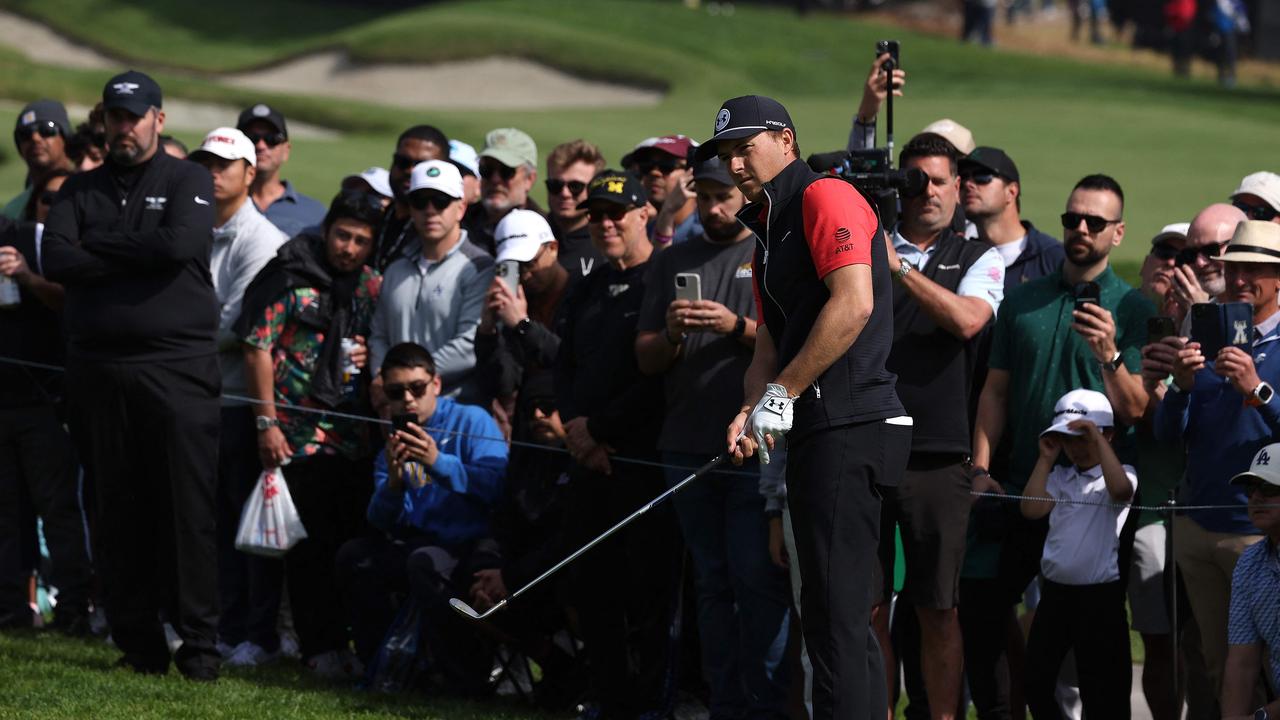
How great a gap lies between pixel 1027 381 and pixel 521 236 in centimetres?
244

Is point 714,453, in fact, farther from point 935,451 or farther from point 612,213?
point 612,213

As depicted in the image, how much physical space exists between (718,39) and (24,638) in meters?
26.1

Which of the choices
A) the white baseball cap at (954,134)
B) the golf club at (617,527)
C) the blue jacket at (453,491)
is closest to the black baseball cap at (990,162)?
A: the white baseball cap at (954,134)

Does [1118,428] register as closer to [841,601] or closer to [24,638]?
[841,601]

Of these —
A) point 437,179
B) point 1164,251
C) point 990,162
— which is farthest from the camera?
point 437,179

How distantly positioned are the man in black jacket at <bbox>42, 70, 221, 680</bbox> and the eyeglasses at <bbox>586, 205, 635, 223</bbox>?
166 cm

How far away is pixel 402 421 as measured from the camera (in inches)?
315

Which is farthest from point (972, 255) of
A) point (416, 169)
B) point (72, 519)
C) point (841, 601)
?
point (72, 519)

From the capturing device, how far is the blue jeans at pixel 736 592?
7.00 meters

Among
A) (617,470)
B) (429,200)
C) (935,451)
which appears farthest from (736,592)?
(429,200)

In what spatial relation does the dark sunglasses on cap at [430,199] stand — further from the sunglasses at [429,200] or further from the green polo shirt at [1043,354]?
the green polo shirt at [1043,354]

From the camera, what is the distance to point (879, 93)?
300 inches

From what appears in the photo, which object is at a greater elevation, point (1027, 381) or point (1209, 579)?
point (1027, 381)

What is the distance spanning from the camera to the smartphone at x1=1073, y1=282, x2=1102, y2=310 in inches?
269
